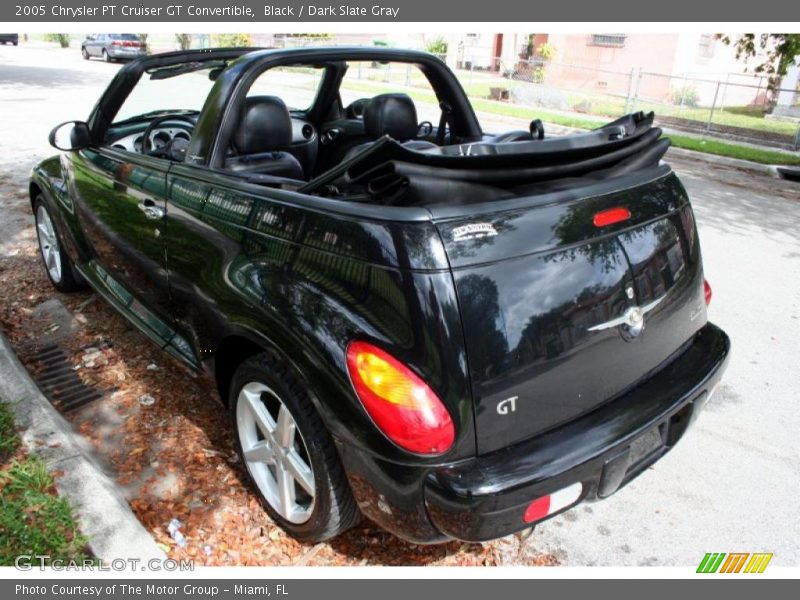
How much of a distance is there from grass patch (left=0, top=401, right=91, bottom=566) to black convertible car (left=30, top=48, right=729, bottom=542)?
0.72 metres

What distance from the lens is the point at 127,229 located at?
3.27m

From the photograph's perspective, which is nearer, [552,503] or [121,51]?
[552,503]

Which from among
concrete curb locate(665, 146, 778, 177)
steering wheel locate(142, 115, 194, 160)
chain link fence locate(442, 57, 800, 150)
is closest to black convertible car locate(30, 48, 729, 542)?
steering wheel locate(142, 115, 194, 160)

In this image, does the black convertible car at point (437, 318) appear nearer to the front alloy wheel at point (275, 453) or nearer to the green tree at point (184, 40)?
the front alloy wheel at point (275, 453)

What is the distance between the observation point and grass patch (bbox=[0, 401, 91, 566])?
7.50 feet

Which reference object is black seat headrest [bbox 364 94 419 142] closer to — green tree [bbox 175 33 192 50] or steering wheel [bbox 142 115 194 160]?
steering wheel [bbox 142 115 194 160]

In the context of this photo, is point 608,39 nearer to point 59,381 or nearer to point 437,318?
point 59,381

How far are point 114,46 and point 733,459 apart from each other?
110ft

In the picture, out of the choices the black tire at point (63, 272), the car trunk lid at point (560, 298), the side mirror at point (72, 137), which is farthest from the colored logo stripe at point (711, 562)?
the black tire at point (63, 272)

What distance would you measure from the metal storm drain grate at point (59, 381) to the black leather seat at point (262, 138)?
1562mm

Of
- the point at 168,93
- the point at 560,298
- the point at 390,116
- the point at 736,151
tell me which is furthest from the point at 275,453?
the point at 736,151

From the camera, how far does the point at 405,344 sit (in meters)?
1.82

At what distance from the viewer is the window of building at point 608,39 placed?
2317cm

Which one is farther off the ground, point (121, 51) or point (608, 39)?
point (608, 39)
